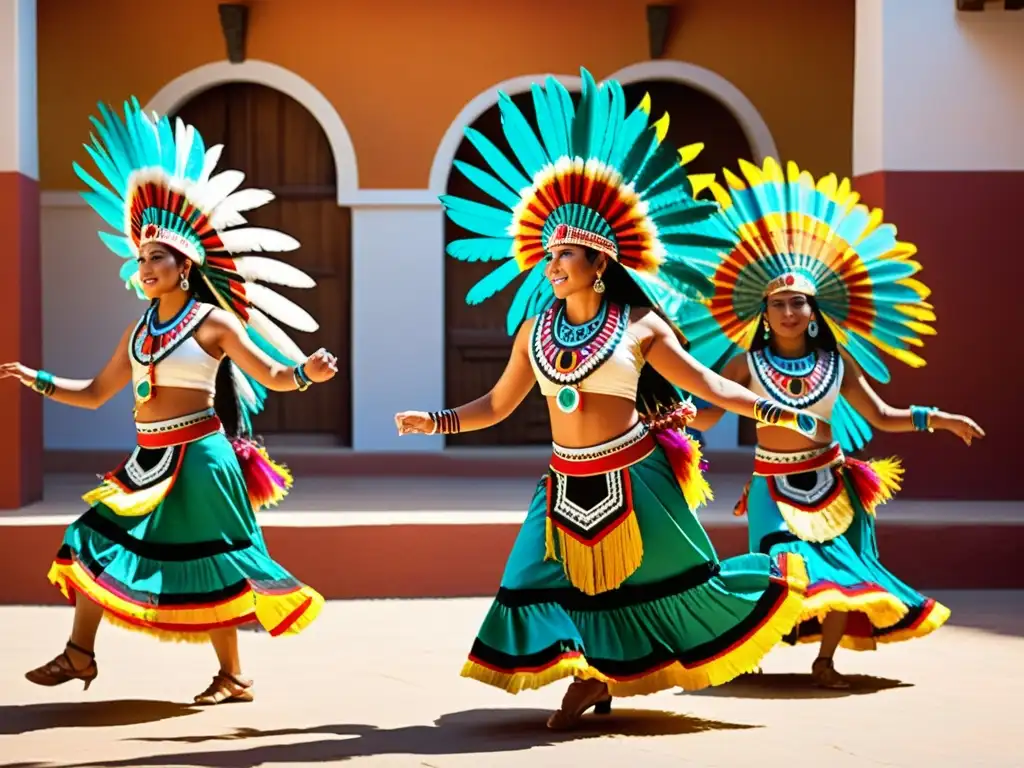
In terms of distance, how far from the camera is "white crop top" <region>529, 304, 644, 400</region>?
4844mm

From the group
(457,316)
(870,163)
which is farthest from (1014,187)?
(457,316)

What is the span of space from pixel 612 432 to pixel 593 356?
0.23m

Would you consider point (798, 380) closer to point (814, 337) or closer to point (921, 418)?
A: point (814, 337)

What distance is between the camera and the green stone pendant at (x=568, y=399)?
4.83 meters

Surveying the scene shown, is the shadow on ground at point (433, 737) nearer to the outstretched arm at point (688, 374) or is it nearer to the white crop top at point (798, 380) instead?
the outstretched arm at point (688, 374)

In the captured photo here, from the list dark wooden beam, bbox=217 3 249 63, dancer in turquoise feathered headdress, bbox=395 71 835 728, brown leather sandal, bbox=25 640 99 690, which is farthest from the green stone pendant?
dark wooden beam, bbox=217 3 249 63

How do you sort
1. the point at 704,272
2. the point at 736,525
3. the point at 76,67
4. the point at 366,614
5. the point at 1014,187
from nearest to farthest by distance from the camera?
the point at 704,272, the point at 366,614, the point at 736,525, the point at 1014,187, the point at 76,67

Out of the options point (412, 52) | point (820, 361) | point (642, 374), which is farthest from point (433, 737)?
point (412, 52)

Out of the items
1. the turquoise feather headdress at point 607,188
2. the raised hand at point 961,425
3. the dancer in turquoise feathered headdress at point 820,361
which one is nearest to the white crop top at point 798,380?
the dancer in turquoise feathered headdress at point 820,361

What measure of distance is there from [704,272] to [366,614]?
2673mm

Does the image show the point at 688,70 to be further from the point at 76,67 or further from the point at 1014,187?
the point at 76,67

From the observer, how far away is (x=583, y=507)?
4832mm

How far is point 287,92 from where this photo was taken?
34.8 feet

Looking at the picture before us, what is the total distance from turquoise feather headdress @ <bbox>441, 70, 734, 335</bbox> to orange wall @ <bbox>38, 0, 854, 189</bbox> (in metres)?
5.64
